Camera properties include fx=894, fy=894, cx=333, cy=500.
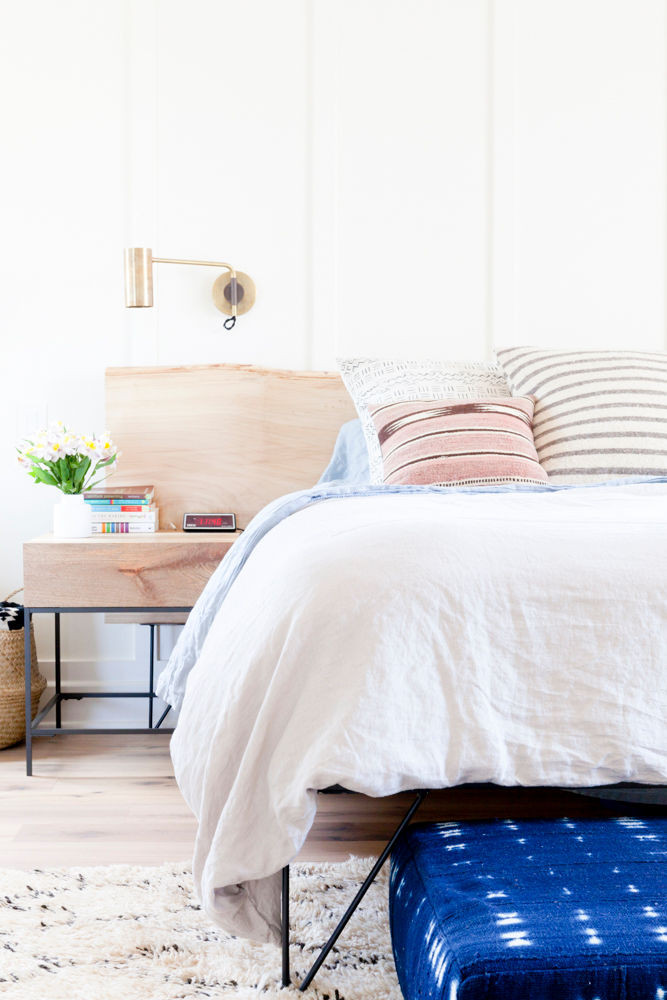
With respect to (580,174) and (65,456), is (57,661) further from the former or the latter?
(580,174)

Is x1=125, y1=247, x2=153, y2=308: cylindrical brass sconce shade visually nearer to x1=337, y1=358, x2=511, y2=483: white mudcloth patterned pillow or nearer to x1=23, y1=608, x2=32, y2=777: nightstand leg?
→ x1=337, y1=358, x2=511, y2=483: white mudcloth patterned pillow

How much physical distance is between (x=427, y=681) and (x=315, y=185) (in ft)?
7.40

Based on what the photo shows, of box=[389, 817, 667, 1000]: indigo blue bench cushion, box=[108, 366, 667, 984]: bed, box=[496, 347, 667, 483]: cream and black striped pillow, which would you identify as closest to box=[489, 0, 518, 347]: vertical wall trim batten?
box=[496, 347, 667, 483]: cream and black striped pillow

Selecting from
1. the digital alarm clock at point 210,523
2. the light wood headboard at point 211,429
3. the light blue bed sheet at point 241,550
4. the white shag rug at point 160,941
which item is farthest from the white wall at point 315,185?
the white shag rug at point 160,941

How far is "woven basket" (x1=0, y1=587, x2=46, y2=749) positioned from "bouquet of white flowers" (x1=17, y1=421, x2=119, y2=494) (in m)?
0.43

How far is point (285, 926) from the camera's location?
51.1 inches

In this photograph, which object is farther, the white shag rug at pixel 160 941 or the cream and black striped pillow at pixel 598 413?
the cream and black striped pillow at pixel 598 413

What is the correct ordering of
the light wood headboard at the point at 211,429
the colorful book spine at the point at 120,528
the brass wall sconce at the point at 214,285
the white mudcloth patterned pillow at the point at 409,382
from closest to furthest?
1. the white mudcloth patterned pillow at the point at 409,382
2. the colorful book spine at the point at 120,528
3. the brass wall sconce at the point at 214,285
4. the light wood headboard at the point at 211,429

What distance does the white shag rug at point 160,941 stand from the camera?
1.35m

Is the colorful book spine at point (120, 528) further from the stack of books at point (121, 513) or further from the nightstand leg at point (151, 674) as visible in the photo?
the nightstand leg at point (151, 674)

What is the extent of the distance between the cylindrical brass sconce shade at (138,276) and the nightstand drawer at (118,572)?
2.59 ft

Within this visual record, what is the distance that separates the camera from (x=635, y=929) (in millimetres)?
973

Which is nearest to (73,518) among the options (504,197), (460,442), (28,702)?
(28,702)

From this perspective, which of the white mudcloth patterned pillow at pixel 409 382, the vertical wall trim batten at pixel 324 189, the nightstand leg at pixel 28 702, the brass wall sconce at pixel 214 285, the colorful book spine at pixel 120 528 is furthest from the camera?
the vertical wall trim batten at pixel 324 189
